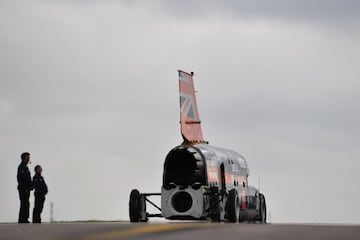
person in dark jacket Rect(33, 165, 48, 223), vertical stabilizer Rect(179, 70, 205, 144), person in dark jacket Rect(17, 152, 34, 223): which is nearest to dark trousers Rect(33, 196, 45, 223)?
person in dark jacket Rect(33, 165, 48, 223)

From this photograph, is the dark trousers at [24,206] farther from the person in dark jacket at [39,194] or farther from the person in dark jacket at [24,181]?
the person in dark jacket at [39,194]

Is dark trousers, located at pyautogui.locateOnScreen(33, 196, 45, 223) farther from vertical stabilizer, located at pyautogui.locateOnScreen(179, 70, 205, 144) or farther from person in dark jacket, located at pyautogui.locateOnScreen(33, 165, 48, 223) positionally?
vertical stabilizer, located at pyautogui.locateOnScreen(179, 70, 205, 144)

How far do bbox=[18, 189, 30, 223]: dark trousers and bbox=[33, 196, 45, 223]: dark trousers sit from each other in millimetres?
674

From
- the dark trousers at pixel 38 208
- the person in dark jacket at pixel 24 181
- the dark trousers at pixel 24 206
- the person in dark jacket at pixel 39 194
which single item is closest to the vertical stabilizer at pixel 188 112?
the person in dark jacket at pixel 39 194

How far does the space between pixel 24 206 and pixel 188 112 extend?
35.2 feet

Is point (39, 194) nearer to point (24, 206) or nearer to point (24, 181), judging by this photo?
point (24, 181)

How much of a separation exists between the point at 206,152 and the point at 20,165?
817 cm

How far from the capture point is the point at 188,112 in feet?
129

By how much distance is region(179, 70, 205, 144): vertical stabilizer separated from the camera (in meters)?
37.8

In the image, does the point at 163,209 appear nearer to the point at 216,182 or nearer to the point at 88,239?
the point at 216,182

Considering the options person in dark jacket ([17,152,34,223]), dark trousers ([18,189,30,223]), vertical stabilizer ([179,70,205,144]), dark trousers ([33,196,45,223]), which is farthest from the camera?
vertical stabilizer ([179,70,205,144])

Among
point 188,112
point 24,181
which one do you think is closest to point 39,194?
point 24,181

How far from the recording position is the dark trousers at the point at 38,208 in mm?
31875

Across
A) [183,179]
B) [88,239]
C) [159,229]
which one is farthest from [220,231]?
[183,179]
